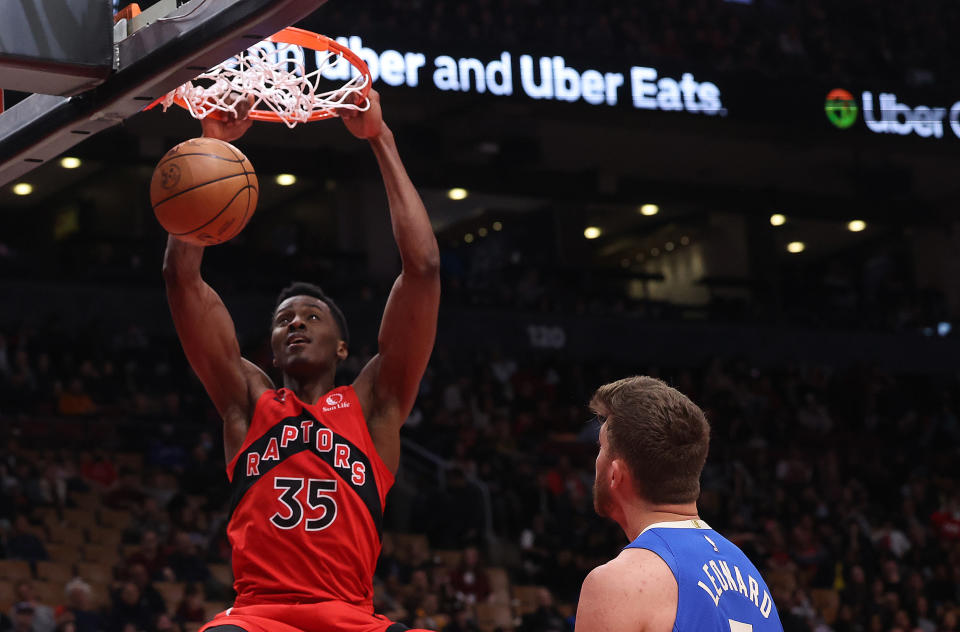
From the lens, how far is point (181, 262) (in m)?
4.35

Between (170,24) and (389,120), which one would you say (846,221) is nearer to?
(389,120)

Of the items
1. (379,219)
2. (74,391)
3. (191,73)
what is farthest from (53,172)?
(191,73)

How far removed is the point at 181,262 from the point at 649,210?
1959cm

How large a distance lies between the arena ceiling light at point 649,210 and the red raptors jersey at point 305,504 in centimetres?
1909

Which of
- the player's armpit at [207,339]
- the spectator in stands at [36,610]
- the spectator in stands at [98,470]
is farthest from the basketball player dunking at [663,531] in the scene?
the spectator in stands at [98,470]

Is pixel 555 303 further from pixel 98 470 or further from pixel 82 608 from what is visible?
pixel 82 608

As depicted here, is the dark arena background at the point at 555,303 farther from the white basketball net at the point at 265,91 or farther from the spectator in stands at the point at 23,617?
the white basketball net at the point at 265,91

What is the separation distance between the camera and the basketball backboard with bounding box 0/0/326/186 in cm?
316

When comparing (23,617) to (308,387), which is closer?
(308,387)

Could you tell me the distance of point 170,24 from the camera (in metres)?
3.31

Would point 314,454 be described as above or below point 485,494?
below

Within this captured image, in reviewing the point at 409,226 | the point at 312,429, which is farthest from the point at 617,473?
the point at 409,226

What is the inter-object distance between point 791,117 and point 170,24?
1575 centimetres

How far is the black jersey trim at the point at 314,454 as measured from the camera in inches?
163
